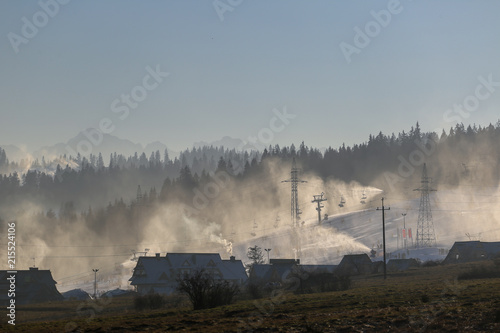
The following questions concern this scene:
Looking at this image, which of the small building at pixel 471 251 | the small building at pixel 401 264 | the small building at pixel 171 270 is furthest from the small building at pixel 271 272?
the small building at pixel 471 251

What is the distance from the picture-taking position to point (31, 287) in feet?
310

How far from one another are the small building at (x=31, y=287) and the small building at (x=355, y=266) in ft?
141

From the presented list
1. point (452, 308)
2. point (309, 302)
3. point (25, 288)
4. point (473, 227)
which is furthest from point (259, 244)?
point (452, 308)

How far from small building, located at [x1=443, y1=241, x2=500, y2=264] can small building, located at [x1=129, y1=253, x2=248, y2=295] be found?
36.0 meters

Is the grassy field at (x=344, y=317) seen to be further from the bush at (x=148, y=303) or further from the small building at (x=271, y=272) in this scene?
the small building at (x=271, y=272)

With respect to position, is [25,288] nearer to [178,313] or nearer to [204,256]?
[204,256]

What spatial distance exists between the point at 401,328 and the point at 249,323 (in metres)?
7.23

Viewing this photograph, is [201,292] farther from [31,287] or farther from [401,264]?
[401,264]

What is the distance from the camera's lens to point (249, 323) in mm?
30359

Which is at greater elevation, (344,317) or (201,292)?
(201,292)

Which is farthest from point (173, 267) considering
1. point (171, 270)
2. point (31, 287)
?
point (31, 287)

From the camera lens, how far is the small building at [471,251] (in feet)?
357

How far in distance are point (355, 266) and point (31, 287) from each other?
4913 centimetres

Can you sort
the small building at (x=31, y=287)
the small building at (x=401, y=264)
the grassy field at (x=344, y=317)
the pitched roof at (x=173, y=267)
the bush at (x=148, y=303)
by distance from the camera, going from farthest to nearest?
the small building at (x=401, y=264)
the pitched roof at (x=173, y=267)
the small building at (x=31, y=287)
the bush at (x=148, y=303)
the grassy field at (x=344, y=317)
